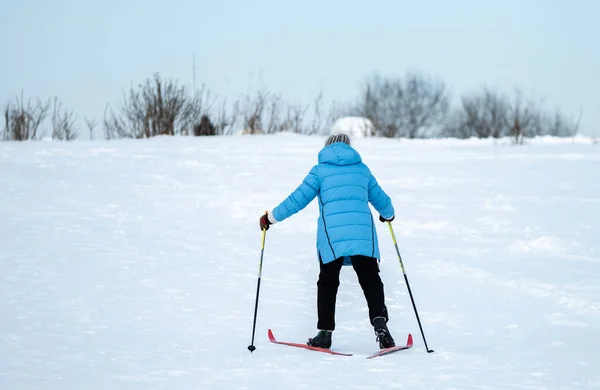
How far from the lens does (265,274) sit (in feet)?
25.2

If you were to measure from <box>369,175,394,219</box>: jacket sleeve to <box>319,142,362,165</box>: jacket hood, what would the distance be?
0.20 m

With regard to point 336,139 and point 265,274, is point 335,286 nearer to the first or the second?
point 336,139

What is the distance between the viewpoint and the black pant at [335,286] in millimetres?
5352

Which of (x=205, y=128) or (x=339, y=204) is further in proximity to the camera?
(x=205, y=128)

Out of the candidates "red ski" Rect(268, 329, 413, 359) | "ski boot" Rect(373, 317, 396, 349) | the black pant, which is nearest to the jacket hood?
the black pant

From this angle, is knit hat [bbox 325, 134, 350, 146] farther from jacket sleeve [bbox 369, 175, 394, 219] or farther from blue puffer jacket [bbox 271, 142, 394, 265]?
jacket sleeve [bbox 369, 175, 394, 219]

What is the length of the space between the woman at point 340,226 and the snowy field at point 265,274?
288mm

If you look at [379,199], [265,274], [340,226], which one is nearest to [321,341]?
[340,226]

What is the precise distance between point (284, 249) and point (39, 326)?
346 centimetres

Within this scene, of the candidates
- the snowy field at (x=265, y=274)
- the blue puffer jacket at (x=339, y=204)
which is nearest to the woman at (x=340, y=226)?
the blue puffer jacket at (x=339, y=204)

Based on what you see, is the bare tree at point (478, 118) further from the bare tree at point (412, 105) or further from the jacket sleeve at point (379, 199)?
the jacket sleeve at point (379, 199)

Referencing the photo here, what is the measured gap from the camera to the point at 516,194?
11250 millimetres

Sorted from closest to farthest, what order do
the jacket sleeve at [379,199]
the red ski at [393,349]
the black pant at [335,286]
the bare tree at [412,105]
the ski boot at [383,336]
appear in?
the red ski at [393,349] → the ski boot at [383,336] → the black pant at [335,286] → the jacket sleeve at [379,199] → the bare tree at [412,105]

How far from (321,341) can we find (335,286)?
0.38 meters
